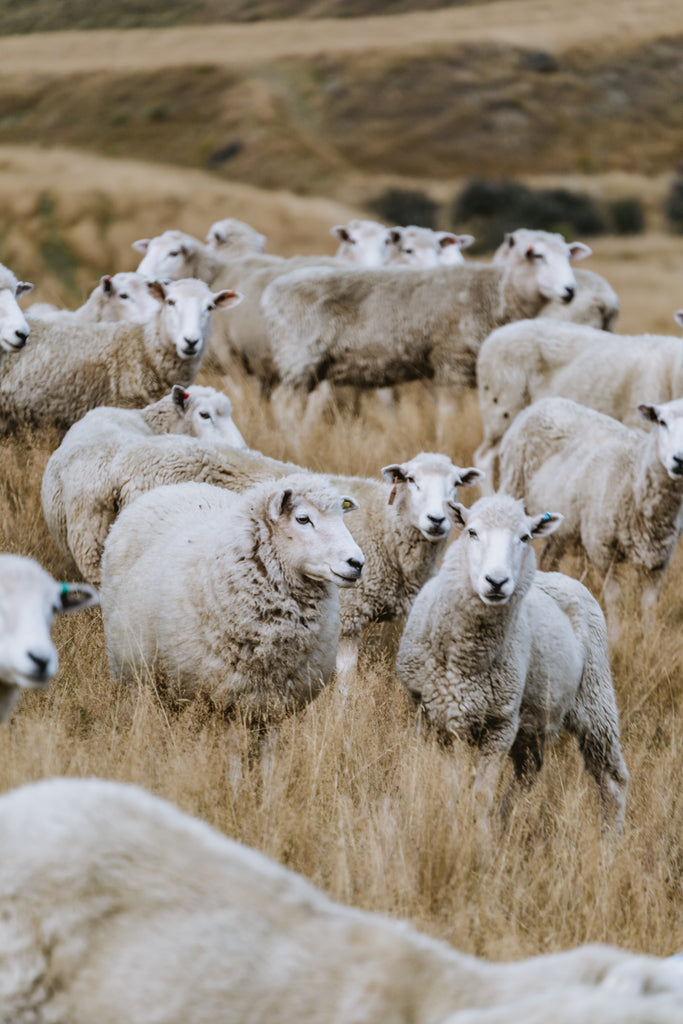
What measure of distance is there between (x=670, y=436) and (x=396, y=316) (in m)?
3.76

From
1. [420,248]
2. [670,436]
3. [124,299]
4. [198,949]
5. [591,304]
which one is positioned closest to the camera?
[198,949]

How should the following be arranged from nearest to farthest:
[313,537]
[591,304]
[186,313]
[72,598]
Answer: [72,598]
[313,537]
[186,313]
[591,304]

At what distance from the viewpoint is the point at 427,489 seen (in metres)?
5.50

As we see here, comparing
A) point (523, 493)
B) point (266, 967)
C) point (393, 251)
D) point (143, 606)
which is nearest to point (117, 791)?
point (266, 967)

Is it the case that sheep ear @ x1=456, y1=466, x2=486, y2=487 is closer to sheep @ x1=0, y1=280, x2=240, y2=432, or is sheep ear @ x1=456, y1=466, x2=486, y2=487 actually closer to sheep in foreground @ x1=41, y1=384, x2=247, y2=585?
sheep in foreground @ x1=41, y1=384, x2=247, y2=585

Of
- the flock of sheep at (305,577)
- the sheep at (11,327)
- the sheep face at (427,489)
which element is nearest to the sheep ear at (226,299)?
the flock of sheep at (305,577)

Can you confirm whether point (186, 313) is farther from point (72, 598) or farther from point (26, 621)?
point (26, 621)

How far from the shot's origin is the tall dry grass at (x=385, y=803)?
11.1 ft

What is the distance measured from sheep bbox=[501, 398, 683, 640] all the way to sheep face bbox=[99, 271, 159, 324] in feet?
9.99

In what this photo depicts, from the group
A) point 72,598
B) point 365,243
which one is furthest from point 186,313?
point 365,243

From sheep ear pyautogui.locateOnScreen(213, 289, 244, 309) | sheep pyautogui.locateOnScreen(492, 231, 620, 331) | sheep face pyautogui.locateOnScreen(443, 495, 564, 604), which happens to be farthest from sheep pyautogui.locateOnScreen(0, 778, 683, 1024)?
sheep pyautogui.locateOnScreen(492, 231, 620, 331)

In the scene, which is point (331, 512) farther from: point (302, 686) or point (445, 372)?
point (445, 372)

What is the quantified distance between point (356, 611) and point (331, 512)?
1334 millimetres

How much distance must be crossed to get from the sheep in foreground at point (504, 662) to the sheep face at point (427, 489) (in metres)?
0.28
